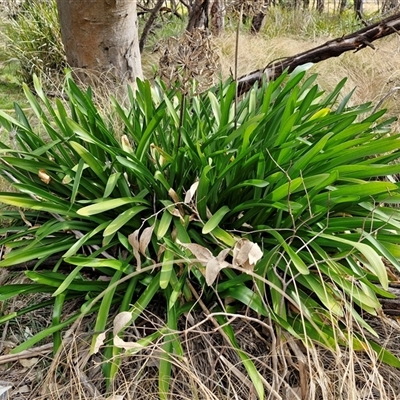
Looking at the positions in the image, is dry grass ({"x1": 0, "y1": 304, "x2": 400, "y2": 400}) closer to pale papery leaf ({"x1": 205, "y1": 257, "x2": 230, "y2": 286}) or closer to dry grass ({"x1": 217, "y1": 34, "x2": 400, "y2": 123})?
pale papery leaf ({"x1": 205, "y1": 257, "x2": 230, "y2": 286})

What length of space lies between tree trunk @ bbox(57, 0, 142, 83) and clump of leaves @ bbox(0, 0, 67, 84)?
1383 millimetres

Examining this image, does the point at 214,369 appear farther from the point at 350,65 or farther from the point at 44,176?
the point at 350,65

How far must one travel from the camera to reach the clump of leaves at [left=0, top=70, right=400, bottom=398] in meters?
1.65

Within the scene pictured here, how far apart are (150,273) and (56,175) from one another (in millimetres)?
702

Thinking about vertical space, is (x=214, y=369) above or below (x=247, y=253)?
below

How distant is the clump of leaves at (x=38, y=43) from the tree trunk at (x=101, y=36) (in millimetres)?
1383

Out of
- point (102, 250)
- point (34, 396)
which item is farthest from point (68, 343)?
point (102, 250)

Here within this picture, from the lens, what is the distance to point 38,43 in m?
5.06

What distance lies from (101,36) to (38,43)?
2.02 metres

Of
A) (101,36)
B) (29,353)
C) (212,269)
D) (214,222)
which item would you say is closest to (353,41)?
(101,36)

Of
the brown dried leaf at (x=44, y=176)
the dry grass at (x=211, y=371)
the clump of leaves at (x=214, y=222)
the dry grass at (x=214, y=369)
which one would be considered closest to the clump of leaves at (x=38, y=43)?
the clump of leaves at (x=214, y=222)

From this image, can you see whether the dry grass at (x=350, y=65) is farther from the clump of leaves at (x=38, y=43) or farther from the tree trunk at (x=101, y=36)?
the clump of leaves at (x=38, y=43)

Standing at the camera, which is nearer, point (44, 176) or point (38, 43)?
point (44, 176)

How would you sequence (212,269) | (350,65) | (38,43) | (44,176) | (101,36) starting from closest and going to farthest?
(212,269) < (44,176) < (101,36) < (350,65) < (38,43)
